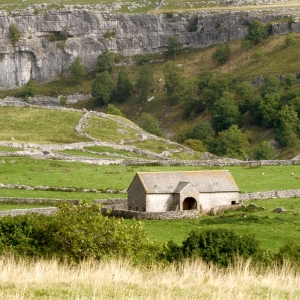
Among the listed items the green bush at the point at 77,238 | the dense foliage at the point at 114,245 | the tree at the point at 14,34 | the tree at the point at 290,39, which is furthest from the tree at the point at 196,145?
the dense foliage at the point at 114,245

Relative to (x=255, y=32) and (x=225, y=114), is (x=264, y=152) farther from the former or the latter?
(x=255, y=32)

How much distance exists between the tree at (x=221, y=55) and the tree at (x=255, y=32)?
4.45m

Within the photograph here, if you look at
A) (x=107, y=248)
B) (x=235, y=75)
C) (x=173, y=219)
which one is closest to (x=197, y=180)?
(x=173, y=219)

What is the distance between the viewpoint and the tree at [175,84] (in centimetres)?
15350

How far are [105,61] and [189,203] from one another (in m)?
118

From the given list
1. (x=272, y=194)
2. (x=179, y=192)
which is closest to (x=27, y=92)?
(x=272, y=194)

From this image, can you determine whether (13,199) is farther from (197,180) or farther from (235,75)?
(235,75)

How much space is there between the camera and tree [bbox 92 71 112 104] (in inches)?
6422

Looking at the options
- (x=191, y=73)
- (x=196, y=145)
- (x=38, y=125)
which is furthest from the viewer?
(x=191, y=73)

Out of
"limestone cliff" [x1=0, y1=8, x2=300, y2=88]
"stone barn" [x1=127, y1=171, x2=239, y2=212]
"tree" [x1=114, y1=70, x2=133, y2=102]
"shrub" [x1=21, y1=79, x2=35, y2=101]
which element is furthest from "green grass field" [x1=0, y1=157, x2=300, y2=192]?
"limestone cliff" [x1=0, y1=8, x2=300, y2=88]

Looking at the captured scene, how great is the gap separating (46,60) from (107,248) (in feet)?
473

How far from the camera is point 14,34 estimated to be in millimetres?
177000

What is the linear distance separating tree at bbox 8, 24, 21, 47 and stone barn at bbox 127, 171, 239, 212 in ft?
393

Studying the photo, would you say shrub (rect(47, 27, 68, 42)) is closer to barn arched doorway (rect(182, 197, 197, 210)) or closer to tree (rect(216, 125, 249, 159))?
tree (rect(216, 125, 249, 159))
